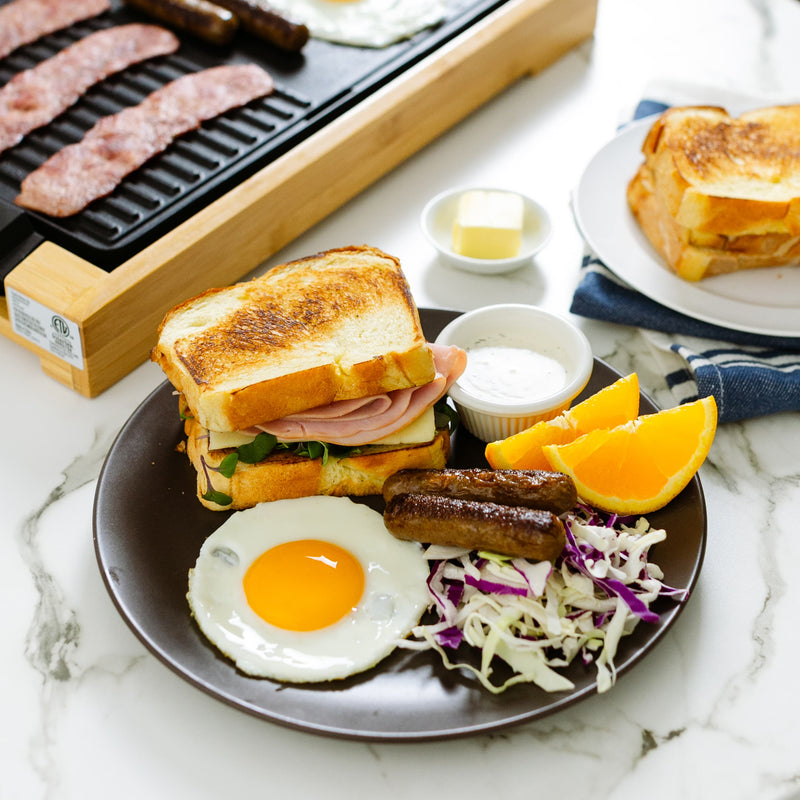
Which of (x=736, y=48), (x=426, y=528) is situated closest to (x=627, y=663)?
(x=426, y=528)

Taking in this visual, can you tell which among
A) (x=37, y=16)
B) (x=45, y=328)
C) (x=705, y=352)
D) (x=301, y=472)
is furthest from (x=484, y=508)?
(x=37, y=16)

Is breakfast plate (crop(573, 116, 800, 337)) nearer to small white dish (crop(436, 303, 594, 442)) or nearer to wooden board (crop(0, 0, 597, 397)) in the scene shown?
small white dish (crop(436, 303, 594, 442))

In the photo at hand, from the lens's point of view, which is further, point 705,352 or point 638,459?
point 705,352

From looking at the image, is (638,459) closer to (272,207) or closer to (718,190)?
(718,190)

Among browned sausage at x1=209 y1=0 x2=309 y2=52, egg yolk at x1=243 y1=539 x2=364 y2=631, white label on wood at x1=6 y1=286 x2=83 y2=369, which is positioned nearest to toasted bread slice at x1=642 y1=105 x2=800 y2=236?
browned sausage at x1=209 y1=0 x2=309 y2=52

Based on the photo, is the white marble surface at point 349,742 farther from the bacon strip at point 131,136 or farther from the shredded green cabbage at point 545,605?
the bacon strip at point 131,136

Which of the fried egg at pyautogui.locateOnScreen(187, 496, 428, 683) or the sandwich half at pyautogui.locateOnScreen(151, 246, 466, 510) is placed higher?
the sandwich half at pyautogui.locateOnScreen(151, 246, 466, 510)

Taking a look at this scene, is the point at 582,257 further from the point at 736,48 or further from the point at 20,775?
the point at 20,775
